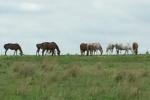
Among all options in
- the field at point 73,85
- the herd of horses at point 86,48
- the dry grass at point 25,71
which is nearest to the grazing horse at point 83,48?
the herd of horses at point 86,48

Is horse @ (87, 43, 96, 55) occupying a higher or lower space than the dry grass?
higher

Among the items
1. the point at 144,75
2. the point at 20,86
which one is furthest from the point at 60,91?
the point at 144,75

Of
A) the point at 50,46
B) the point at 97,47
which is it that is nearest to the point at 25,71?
the point at 50,46

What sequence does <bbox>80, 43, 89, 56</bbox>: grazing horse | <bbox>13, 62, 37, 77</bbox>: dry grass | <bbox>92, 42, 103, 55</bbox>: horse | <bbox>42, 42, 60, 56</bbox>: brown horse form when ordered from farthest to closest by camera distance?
<bbox>92, 42, 103, 55</bbox>: horse → <bbox>80, 43, 89, 56</bbox>: grazing horse → <bbox>42, 42, 60, 56</bbox>: brown horse → <bbox>13, 62, 37, 77</bbox>: dry grass

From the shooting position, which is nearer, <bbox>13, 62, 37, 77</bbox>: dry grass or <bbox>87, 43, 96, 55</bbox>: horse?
<bbox>13, 62, 37, 77</bbox>: dry grass

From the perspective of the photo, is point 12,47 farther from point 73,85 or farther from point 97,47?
point 73,85

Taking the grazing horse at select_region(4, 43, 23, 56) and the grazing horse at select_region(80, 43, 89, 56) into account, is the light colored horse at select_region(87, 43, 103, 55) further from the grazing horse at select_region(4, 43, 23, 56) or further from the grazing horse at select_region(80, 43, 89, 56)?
the grazing horse at select_region(4, 43, 23, 56)

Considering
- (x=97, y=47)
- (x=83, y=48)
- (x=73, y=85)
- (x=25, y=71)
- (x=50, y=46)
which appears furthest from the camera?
(x=97, y=47)

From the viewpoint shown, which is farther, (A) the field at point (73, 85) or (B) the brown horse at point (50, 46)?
(B) the brown horse at point (50, 46)

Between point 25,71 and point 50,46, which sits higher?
point 50,46

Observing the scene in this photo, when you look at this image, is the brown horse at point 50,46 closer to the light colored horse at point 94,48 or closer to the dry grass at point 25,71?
the light colored horse at point 94,48

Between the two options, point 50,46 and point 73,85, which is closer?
point 73,85

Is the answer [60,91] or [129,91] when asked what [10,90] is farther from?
[129,91]

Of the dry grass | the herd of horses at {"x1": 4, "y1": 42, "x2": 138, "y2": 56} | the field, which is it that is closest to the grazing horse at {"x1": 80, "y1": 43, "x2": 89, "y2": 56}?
the herd of horses at {"x1": 4, "y1": 42, "x2": 138, "y2": 56}
